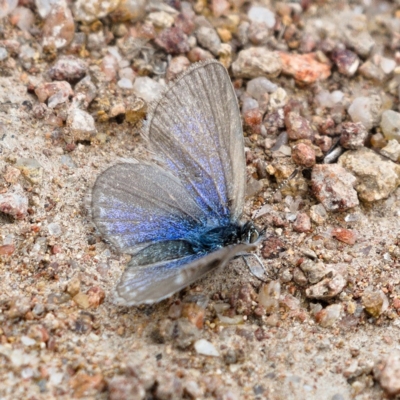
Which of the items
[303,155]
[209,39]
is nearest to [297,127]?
[303,155]

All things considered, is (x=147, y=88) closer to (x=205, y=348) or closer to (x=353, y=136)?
(x=353, y=136)

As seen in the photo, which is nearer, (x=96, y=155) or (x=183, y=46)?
(x=96, y=155)

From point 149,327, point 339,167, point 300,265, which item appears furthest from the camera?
point 339,167

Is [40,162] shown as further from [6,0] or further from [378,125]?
[378,125]

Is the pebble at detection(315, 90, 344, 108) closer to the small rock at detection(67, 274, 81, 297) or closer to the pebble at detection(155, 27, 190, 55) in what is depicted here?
the pebble at detection(155, 27, 190, 55)

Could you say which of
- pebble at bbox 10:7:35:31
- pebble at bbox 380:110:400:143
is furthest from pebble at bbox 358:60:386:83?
pebble at bbox 10:7:35:31

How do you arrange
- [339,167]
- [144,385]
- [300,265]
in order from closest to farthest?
[144,385], [300,265], [339,167]

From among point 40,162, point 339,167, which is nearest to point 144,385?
point 40,162
